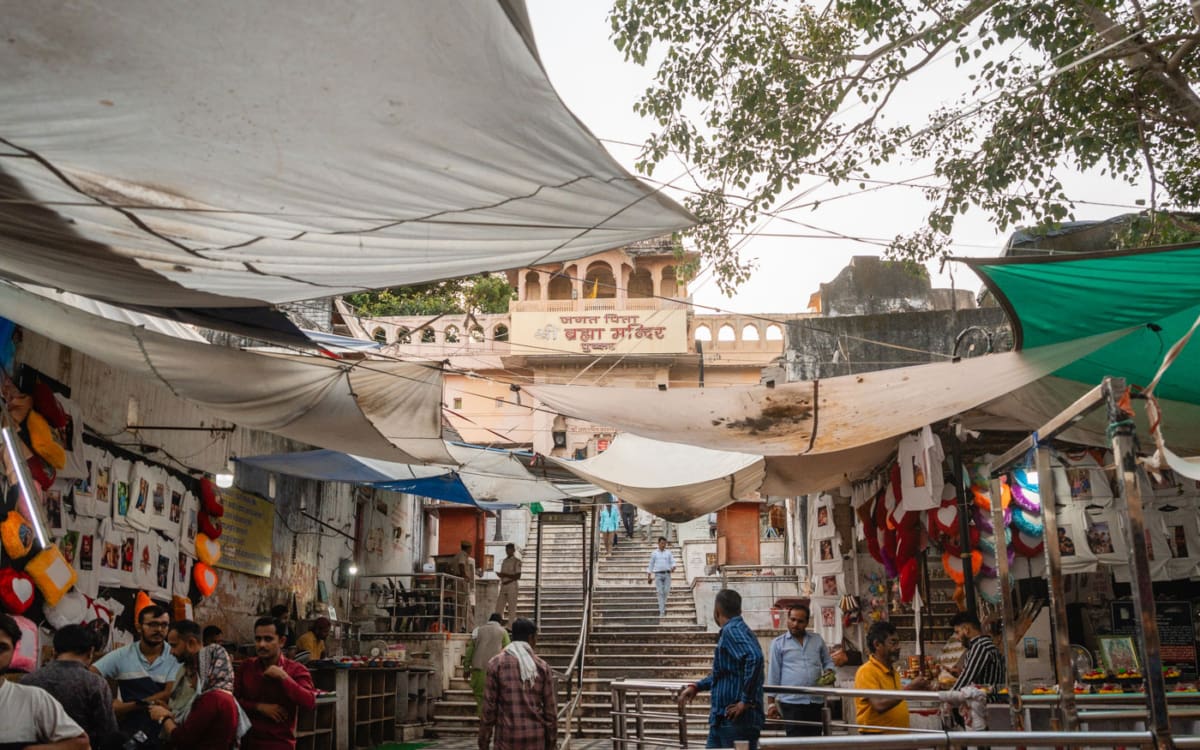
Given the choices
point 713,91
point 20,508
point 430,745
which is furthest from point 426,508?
point 20,508

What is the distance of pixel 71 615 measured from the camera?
7.26 m

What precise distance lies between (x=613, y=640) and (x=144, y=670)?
10.6 metres

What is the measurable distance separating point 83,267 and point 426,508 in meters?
16.7

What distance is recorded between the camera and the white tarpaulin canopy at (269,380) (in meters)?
5.73

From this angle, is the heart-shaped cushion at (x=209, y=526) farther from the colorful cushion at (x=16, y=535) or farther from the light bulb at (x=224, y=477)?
the colorful cushion at (x=16, y=535)

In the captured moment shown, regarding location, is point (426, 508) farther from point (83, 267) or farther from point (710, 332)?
point (83, 267)

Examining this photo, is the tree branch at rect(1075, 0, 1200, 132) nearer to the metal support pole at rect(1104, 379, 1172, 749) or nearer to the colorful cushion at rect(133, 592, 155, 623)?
the metal support pole at rect(1104, 379, 1172, 749)

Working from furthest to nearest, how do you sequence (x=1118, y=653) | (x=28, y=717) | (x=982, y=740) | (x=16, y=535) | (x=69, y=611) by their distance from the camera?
(x=1118, y=653) → (x=69, y=611) → (x=16, y=535) → (x=28, y=717) → (x=982, y=740)

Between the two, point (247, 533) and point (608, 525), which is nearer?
point (247, 533)

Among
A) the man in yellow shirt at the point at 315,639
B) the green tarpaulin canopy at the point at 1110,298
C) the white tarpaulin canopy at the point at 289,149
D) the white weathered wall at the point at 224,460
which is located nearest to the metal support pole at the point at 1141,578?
the green tarpaulin canopy at the point at 1110,298

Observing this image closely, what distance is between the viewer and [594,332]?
1226 inches

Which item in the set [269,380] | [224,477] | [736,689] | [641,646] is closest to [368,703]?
[224,477]

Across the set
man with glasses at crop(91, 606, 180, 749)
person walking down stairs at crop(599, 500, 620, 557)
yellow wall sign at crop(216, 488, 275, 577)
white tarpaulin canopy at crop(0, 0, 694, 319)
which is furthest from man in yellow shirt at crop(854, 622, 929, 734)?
person walking down stairs at crop(599, 500, 620, 557)

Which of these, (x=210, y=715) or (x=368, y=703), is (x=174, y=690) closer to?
(x=210, y=715)
